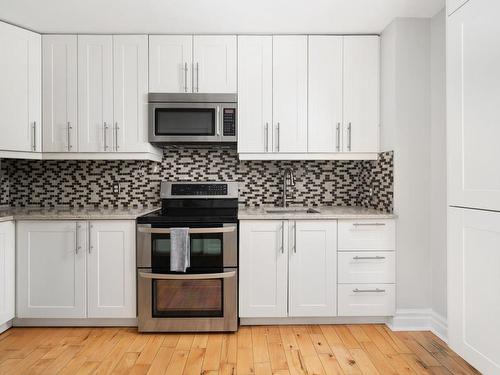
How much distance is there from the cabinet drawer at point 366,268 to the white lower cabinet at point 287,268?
0.08 meters

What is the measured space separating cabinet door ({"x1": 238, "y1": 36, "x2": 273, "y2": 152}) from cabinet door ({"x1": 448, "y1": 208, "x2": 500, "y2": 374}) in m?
1.61

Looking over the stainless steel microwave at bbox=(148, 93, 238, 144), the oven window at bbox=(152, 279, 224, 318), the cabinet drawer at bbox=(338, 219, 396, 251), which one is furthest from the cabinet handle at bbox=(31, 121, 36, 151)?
the cabinet drawer at bbox=(338, 219, 396, 251)

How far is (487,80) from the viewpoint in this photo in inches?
64.3

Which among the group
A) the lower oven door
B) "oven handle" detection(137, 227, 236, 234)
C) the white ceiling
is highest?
the white ceiling

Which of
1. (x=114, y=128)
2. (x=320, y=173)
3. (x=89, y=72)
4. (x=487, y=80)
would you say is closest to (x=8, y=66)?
(x=89, y=72)

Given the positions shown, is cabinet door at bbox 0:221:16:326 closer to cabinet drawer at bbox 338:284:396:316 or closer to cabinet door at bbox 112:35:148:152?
cabinet door at bbox 112:35:148:152

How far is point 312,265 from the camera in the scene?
2.77 meters

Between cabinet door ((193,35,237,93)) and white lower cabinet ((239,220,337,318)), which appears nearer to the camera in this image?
white lower cabinet ((239,220,337,318))

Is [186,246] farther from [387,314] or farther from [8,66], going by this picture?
[8,66]

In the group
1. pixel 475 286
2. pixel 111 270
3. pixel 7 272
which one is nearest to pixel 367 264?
pixel 475 286

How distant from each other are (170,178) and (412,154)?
2.11 meters

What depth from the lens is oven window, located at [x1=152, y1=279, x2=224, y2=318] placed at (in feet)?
8.83

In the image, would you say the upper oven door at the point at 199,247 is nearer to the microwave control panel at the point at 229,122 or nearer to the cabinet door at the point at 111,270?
the cabinet door at the point at 111,270

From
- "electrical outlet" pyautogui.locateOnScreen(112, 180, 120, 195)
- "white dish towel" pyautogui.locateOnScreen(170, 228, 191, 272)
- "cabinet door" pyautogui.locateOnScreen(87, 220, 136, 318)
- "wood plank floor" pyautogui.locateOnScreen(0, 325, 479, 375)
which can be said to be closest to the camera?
"wood plank floor" pyautogui.locateOnScreen(0, 325, 479, 375)
